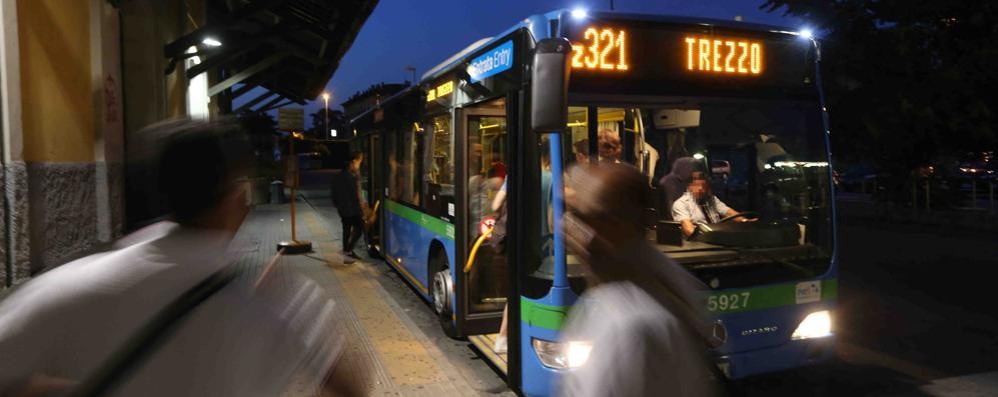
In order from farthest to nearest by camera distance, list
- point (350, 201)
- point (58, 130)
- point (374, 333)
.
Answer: point (350, 201) < point (58, 130) < point (374, 333)

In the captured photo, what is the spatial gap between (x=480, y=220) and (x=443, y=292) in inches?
37.3

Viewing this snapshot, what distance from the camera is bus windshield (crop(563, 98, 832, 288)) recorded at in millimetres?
4738

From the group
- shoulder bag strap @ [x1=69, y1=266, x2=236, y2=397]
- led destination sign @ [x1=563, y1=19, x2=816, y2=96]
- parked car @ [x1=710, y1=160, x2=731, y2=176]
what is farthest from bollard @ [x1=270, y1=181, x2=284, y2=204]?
shoulder bag strap @ [x1=69, y1=266, x2=236, y2=397]

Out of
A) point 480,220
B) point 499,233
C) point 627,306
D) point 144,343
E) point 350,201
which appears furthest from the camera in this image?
point 350,201

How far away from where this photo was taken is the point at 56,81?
26.9ft

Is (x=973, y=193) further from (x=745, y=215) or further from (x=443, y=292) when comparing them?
(x=443, y=292)

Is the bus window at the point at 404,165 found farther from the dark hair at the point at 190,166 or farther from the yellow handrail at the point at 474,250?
the dark hair at the point at 190,166

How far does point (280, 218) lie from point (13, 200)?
13309 mm

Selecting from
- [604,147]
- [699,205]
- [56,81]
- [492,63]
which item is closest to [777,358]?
[699,205]

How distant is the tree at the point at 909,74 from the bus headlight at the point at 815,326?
11.6 meters

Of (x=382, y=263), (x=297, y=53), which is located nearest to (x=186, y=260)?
(x=382, y=263)

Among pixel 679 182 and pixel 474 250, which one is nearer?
pixel 679 182

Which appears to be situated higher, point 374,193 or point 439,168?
point 439,168

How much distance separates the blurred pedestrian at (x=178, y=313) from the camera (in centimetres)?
133
